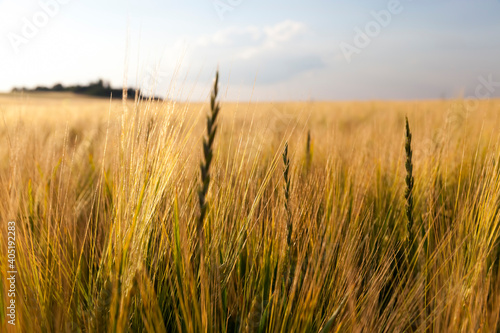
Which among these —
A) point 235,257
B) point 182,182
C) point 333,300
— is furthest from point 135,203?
point 333,300

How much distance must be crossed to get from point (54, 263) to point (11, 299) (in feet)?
0.60

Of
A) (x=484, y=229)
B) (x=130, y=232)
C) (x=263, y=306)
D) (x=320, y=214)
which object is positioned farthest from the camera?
(x=320, y=214)

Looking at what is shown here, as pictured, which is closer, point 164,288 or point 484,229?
point 164,288

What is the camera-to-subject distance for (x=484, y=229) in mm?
1244

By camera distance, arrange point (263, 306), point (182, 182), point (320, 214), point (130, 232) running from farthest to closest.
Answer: point (320, 214) < point (182, 182) < point (263, 306) < point (130, 232)

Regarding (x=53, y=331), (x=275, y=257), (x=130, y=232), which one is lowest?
(x=53, y=331)

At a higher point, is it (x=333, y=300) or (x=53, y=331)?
(x=333, y=300)

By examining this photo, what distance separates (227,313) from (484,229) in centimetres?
100

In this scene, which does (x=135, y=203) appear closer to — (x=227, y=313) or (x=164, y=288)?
(x=164, y=288)

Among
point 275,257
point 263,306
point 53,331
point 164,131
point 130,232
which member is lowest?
point 53,331

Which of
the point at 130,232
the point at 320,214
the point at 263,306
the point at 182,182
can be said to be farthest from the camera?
the point at 320,214

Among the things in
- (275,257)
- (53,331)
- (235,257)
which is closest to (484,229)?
(275,257)

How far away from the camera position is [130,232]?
2.85ft

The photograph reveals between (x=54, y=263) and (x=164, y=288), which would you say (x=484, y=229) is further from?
(x=54, y=263)
